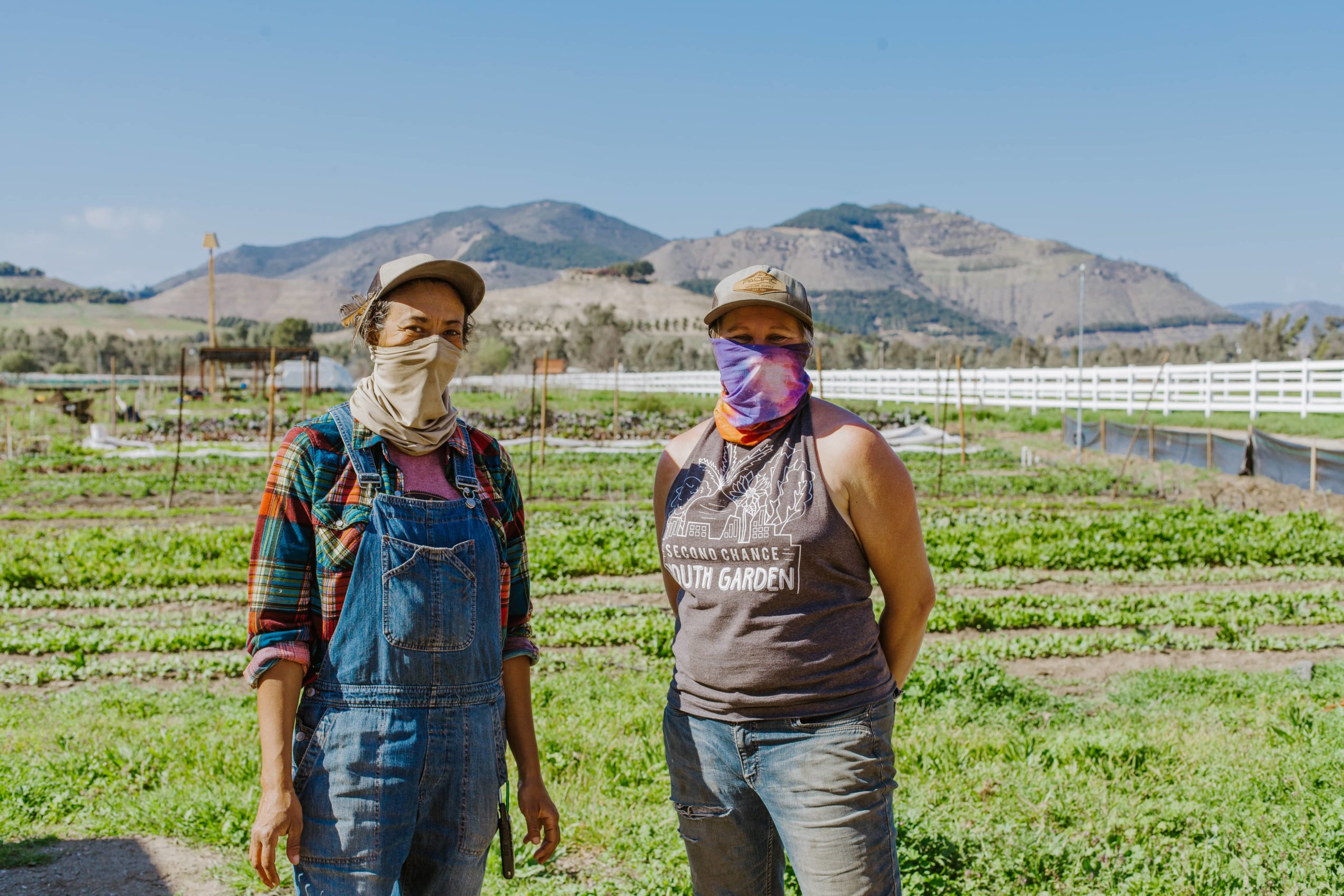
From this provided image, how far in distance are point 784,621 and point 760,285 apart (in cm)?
77

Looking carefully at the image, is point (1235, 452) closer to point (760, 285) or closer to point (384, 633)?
point (760, 285)

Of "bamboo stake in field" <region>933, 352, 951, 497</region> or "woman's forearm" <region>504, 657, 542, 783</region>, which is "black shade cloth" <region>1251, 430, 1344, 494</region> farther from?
"woman's forearm" <region>504, 657, 542, 783</region>

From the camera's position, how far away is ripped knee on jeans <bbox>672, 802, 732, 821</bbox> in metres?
2.39

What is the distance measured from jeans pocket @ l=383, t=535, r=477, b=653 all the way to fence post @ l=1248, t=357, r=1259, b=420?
23.6m

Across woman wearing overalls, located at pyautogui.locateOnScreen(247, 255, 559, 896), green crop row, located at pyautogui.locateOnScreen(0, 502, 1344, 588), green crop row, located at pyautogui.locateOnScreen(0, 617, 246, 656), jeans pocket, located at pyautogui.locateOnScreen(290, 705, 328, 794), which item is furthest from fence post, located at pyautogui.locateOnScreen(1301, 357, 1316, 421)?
jeans pocket, located at pyautogui.locateOnScreen(290, 705, 328, 794)

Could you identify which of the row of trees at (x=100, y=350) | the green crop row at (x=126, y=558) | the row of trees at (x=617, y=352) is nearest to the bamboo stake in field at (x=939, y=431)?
the green crop row at (x=126, y=558)

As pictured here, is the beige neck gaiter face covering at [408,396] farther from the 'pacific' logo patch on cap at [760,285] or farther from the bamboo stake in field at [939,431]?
the bamboo stake in field at [939,431]

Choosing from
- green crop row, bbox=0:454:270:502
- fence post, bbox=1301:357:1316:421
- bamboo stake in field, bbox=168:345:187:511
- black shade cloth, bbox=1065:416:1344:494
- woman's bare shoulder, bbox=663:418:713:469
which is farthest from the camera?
fence post, bbox=1301:357:1316:421

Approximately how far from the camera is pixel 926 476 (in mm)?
17703

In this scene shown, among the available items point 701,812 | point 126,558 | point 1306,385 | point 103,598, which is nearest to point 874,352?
point 1306,385

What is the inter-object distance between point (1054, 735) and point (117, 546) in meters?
9.64

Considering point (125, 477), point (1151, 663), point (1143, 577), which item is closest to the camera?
point (1151, 663)

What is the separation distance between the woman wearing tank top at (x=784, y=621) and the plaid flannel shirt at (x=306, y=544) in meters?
0.73

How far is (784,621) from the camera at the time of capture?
2.26 m
